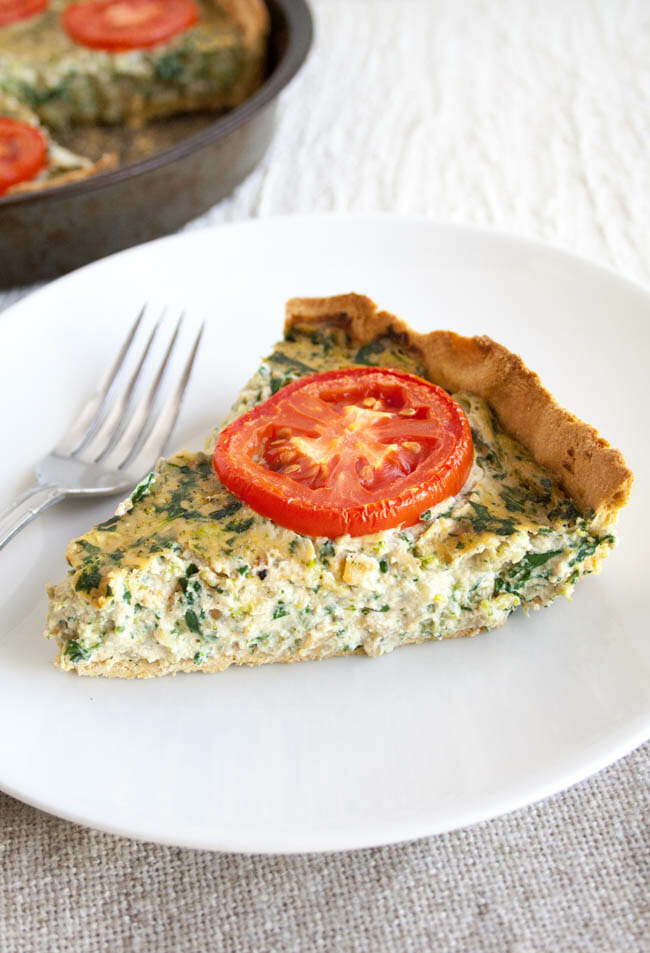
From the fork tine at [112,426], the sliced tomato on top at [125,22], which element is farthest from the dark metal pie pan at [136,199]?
the sliced tomato on top at [125,22]

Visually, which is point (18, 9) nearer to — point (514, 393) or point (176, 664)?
point (514, 393)

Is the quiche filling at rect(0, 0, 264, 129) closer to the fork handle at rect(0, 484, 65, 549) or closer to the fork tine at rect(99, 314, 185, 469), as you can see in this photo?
the fork tine at rect(99, 314, 185, 469)

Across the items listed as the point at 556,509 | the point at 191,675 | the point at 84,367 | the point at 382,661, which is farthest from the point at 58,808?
the point at 84,367

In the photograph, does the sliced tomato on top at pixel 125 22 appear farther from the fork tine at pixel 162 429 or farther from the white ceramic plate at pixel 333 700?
the fork tine at pixel 162 429

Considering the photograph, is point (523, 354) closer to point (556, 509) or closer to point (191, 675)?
point (556, 509)

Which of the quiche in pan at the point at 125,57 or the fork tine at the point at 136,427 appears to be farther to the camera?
the quiche in pan at the point at 125,57

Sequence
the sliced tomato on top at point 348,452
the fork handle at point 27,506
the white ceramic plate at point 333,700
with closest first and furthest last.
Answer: the white ceramic plate at point 333,700, the sliced tomato on top at point 348,452, the fork handle at point 27,506

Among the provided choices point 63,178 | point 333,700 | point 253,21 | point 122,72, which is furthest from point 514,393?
point 122,72
